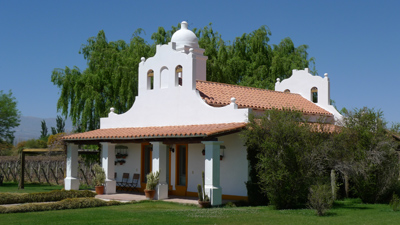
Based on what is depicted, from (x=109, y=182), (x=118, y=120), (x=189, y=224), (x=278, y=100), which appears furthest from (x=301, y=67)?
(x=189, y=224)

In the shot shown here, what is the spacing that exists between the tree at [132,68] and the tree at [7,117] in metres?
27.7

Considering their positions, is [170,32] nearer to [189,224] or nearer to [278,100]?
[278,100]

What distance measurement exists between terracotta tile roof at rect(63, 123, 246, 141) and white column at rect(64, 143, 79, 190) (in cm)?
89

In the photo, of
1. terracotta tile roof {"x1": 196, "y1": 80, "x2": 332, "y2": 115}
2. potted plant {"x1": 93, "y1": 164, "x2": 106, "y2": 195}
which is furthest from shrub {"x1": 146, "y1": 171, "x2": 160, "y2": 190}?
terracotta tile roof {"x1": 196, "y1": 80, "x2": 332, "y2": 115}

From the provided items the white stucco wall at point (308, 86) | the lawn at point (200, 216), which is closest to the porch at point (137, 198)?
the lawn at point (200, 216)

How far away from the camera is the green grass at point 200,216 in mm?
14664

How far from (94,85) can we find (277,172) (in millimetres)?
19223

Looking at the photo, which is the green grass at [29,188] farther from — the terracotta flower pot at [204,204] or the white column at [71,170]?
the terracotta flower pot at [204,204]

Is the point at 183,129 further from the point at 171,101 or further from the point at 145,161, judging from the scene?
the point at 145,161

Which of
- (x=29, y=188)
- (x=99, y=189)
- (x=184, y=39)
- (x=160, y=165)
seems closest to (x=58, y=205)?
(x=160, y=165)

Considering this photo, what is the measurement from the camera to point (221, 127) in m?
19.5

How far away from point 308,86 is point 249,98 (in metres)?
5.77

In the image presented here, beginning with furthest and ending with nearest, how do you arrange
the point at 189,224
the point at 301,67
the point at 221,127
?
the point at 301,67 → the point at 221,127 → the point at 189,224

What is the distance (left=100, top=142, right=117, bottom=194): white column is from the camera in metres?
23.7
